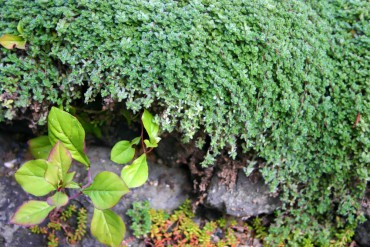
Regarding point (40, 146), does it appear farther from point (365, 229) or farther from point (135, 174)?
point (365, 229)

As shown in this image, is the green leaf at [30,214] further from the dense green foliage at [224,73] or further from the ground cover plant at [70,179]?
the dense green foliage at [224,73]

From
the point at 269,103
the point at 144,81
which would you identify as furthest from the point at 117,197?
the point at 269,103

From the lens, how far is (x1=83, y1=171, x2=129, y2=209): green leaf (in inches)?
89.3

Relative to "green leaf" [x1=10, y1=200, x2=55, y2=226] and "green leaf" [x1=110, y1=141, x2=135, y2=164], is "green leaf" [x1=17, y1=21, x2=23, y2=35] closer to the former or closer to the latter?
"green leaf" [x1=110, y1=141, x2=135, y2=164]

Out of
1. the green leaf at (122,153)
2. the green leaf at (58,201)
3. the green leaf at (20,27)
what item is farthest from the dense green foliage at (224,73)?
the green leaf at (58,201)

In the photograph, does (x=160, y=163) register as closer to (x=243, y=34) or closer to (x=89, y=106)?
(x=89, y=106)

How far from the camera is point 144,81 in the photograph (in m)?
2.37

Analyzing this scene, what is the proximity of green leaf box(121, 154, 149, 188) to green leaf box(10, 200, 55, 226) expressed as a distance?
0.47m

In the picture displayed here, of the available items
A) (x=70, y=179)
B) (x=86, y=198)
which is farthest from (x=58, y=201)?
(x=86, y=198)

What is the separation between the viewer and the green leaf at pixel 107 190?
227 centimetres

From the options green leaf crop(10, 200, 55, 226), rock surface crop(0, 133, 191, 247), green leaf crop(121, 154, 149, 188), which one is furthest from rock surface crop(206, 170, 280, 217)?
green leaf crop(10, 200, 55, 226)

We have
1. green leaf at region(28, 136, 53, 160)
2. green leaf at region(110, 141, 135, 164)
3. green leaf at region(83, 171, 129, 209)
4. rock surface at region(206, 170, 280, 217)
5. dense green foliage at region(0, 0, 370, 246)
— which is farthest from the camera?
rock surface at region(206, 170, 280, 217)

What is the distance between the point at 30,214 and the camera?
2311mm

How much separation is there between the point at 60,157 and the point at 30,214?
352mm
